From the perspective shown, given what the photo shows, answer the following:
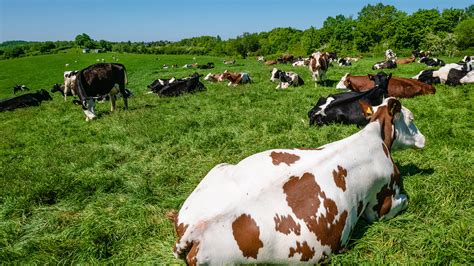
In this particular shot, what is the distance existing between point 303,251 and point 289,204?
446mm

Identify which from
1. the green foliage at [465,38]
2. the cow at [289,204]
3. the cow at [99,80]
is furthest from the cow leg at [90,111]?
the green foliage at [465,38]

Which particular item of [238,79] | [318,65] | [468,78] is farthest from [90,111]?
[468,78]

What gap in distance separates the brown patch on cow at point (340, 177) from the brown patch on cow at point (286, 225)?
70 centimetres

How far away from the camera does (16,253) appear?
4.06 metres

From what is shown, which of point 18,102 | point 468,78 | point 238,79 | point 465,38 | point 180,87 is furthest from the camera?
point 465,38

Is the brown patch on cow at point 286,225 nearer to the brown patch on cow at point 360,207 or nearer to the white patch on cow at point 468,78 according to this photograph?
the brown patch on cow at point 360,207

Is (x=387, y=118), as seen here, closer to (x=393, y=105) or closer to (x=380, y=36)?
(x=393, y=105)

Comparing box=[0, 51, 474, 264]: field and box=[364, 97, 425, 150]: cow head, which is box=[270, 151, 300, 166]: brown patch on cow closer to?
box=[0, 51, 474, 264]: field

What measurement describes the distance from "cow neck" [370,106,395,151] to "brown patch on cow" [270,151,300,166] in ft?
4.82

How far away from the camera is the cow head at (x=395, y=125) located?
4.55 m

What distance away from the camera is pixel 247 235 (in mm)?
3053

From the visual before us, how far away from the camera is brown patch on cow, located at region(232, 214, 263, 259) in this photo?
9.89 feet

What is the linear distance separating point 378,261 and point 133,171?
185 inches

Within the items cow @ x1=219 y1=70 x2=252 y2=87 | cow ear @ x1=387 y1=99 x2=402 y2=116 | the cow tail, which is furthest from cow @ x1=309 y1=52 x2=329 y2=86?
cow ear @ x1=387 y1=99 x2=402 y2=116
